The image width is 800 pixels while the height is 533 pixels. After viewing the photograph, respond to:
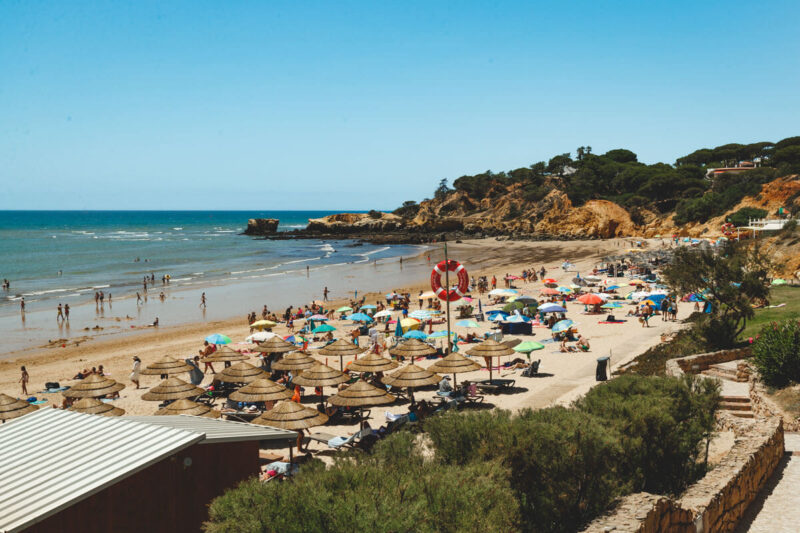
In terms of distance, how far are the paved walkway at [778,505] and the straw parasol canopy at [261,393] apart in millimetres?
8971

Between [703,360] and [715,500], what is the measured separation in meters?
9.22

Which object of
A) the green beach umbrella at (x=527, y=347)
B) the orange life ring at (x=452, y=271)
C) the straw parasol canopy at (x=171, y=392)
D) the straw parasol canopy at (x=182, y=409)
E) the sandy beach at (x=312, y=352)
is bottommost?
the sandy beach at (x=312, y=352)

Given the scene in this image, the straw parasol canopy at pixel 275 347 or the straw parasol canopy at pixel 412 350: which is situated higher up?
the straw parasol canopy at pixel 412 350

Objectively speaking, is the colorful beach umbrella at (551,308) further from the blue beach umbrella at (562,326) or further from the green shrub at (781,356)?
the green shrub at (781,356)

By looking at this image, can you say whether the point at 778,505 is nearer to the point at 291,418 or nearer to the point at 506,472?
the point at 506,472

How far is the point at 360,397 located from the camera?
1269cm

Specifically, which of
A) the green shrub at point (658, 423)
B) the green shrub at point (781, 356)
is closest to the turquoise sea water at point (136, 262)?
the green shrub at point (658, 423)

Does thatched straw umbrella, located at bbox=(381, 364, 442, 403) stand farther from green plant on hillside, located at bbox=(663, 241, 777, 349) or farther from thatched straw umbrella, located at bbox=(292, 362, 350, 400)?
green plant on hillside, located at bbox=(663, 241, 777, 349)

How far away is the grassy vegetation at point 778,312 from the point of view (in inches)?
713

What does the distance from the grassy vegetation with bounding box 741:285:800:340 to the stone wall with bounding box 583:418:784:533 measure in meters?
8.08

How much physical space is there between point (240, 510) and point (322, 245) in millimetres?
86846

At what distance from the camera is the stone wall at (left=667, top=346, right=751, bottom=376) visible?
15.4 meters

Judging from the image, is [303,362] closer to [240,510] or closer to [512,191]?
[240,510]

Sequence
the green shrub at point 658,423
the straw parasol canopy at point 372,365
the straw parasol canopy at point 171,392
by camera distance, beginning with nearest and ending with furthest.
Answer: the green shrub at point 658,423 → the straw parasol canopy at point 171,392 → the straw parasol canopy at point 372,365
